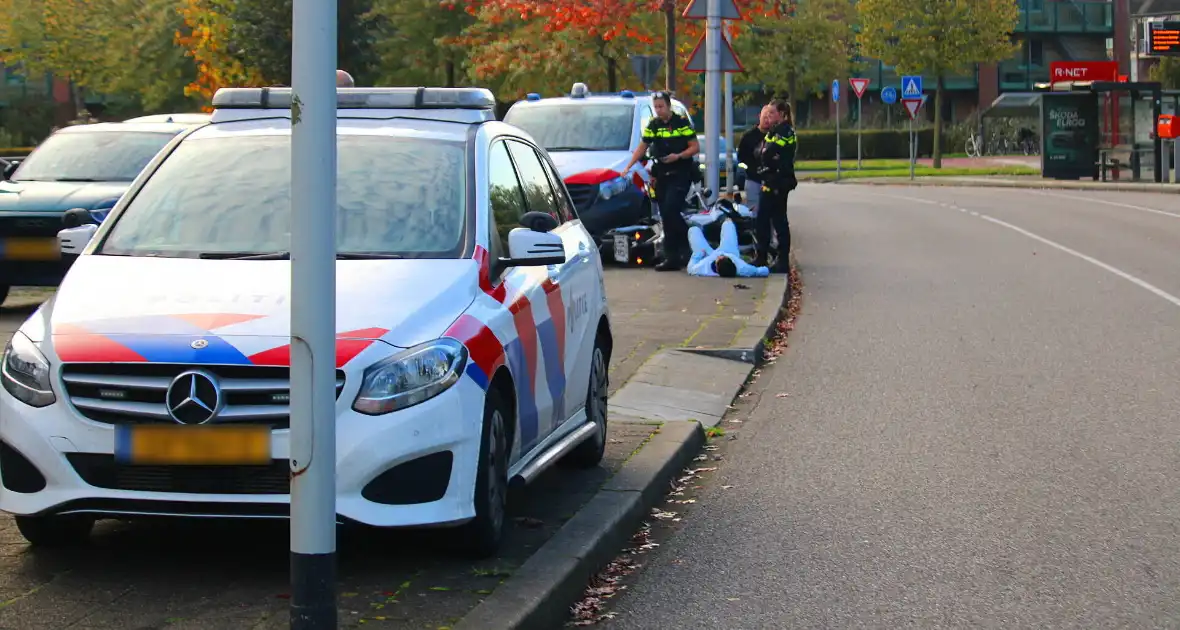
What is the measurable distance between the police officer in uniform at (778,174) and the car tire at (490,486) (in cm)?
1123

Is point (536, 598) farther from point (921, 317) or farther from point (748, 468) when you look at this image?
point (921, 317)

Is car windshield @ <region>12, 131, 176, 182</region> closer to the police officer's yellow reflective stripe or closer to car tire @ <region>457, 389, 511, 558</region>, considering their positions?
the police officer's yellow reflective stripe

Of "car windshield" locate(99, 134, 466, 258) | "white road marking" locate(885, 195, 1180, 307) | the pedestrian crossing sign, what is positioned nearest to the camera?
"car windshield" locate(99, 134, 466, 258)

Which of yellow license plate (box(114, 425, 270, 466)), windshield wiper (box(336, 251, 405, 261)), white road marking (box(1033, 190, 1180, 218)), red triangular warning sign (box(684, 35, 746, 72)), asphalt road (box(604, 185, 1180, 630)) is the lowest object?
asphalt road (box(604, 185, 1180, 630))

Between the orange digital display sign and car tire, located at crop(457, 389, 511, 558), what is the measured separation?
43892 millimetres

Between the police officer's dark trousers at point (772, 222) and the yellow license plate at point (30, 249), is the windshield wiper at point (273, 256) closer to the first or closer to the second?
the yellow license plate at point (30, 249)

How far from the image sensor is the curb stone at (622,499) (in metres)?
5.14

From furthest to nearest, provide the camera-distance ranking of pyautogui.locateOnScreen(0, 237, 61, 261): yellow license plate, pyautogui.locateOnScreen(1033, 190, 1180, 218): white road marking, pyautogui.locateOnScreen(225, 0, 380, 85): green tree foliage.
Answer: pyautogui.locateOnScreen(225, 0, 380, 85): green tree foliage < pyautogui.locateOnScreen(1033, 190, 1180, 218): white road marking < pyautogui.locateOnScreen(0, 237, 61, 261): yellow license plate

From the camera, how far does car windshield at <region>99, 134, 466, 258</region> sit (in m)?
6.27

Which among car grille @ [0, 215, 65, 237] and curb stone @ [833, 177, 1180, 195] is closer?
car grille @ [0, 215, 65, 237]

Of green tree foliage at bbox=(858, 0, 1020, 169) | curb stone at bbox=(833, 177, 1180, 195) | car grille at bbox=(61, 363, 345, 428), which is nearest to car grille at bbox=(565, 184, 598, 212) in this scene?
car grille at bbox=(61, 363, 345, 428)

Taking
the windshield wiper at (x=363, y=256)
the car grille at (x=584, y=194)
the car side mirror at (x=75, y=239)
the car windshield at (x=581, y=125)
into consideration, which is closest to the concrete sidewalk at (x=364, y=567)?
the windshield wiper at (x=363, y=256)

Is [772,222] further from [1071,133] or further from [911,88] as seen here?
[1071,133]

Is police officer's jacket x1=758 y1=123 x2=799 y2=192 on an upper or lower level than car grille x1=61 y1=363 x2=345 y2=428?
upper
